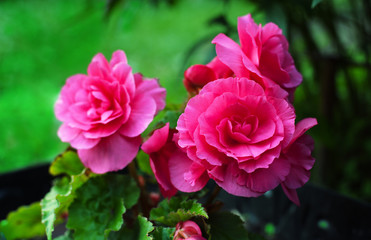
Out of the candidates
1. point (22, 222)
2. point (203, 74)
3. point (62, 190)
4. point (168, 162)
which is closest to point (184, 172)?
point (168, 162)

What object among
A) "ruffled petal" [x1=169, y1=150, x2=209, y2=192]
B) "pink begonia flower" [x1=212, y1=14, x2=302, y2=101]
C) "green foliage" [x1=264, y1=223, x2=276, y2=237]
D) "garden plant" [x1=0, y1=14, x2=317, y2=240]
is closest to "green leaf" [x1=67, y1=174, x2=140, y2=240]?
"garden plant" [x1=0, y1=14, x2=317, y2=240]

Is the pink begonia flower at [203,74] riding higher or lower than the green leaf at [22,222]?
higher

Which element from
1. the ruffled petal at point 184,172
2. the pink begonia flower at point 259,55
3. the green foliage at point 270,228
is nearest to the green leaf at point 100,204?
the ruffled petal at point 184,172

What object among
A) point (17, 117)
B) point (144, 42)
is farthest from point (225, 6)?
point (144, 42)

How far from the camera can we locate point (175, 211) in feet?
1.80

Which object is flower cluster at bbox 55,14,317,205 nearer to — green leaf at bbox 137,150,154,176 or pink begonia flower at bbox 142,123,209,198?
pink begonia flower at bbox 142,123,209,198

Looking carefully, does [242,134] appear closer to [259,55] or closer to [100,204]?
[259,55]

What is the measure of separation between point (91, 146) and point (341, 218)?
45 cm

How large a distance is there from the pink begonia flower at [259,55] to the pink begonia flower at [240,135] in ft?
0.12

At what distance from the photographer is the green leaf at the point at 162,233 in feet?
1.65

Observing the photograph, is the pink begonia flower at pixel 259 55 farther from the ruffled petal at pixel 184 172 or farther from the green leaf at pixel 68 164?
the green leaf at pixel 68 164

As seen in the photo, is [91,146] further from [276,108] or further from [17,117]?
[17,117]

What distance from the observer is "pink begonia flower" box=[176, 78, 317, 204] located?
434mm

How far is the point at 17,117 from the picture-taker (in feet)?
6.74
